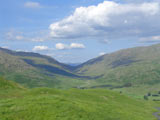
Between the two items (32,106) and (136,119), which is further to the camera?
(136,119)

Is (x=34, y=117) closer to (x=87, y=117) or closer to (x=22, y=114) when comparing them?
(x=22, y=114)

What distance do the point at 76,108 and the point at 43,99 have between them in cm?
1035

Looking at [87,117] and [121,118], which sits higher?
[87,117]

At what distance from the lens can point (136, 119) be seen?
6341 cm

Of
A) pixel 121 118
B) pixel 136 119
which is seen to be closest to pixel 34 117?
pixel 121 118

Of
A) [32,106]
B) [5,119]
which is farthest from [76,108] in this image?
[5,119]

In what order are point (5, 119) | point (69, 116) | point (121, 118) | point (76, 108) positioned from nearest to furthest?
point (5, 119)
point (69, 116)
point (76, 108)
point (121, 118)

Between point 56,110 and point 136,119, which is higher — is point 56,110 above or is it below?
above

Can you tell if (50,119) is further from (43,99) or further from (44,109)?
(43,99)

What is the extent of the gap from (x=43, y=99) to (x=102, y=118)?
58.9 ft

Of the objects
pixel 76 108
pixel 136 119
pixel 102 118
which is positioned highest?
pixel 76 108

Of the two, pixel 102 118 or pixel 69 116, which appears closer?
pixel 69 116

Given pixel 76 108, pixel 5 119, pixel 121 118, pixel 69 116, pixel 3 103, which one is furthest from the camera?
pixel 121 118

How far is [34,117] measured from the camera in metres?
38.2
